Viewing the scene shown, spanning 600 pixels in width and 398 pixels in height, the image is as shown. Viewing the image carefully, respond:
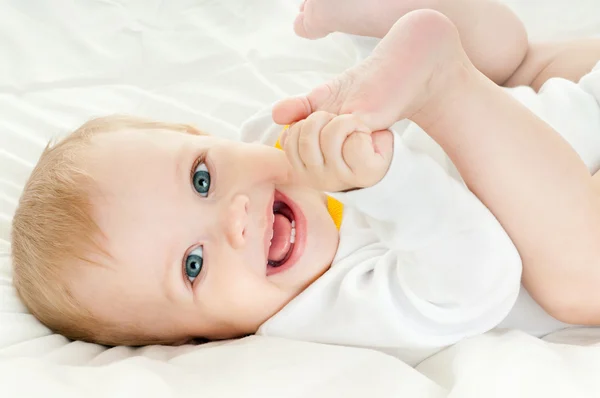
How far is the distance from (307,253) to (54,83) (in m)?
0.81

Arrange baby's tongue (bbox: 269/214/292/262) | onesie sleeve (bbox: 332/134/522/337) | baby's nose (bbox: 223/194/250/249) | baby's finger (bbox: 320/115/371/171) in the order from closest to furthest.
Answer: baby's finger (bbox: 320/115/371/171) → onesie sleeve (bbox: 332/134/522/337) → baby's nose (bbox: 223/194/250/249) → baby's tongue (bbox: 269/214/292/262)

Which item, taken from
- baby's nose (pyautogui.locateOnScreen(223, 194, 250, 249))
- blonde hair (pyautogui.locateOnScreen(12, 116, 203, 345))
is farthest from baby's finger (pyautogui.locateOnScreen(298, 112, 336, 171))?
blonde hair (pyautogui.locateOnScreen(12, 116, 203, 345))

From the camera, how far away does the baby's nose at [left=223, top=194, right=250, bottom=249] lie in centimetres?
90

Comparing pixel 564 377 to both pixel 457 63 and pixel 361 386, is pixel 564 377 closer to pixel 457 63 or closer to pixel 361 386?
pixel 361 386

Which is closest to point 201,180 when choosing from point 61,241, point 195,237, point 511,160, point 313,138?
point 195,237

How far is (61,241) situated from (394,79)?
54 cm

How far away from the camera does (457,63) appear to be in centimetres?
81

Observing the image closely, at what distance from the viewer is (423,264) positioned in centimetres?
84

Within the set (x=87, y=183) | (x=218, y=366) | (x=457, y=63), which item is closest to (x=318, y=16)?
(x=457, y=63)

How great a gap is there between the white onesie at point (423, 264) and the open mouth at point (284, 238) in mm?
60

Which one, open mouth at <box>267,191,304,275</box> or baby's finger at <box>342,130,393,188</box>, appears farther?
open mouth at <box>267,191,304,275</box>

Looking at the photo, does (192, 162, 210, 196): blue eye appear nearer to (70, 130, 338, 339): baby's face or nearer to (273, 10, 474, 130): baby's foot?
(70, 130, 338, 339): baby's face

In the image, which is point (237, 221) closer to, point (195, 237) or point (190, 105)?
point (195, 237)

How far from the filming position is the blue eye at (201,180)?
96 centimetres
